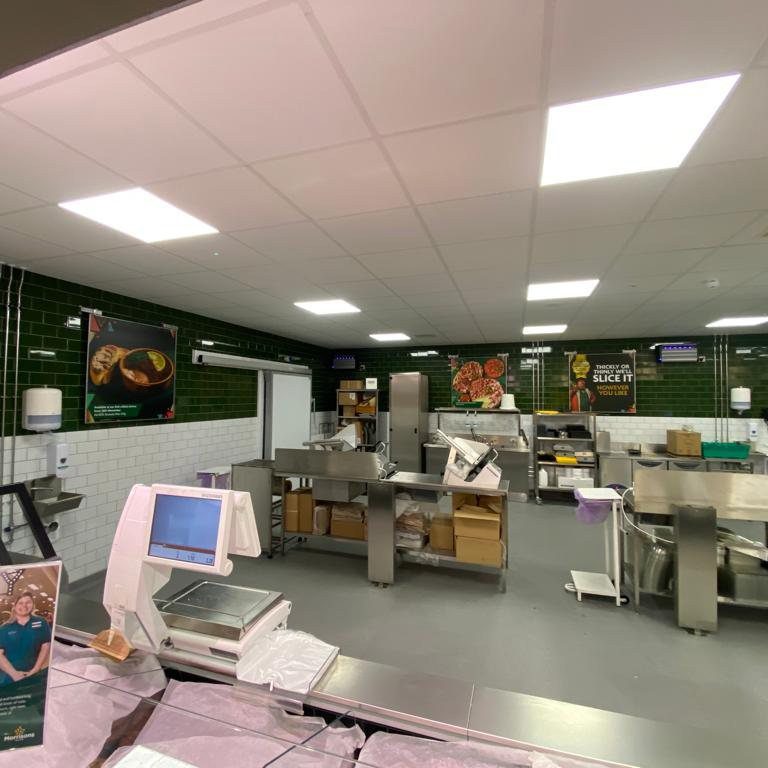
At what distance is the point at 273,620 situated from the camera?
1229mm

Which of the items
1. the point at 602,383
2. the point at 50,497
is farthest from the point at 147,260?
the point at 602,383

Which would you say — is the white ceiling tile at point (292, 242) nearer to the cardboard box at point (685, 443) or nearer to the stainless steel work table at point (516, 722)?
the stainless steel work table at point (516, 722)

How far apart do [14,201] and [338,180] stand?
1713mm

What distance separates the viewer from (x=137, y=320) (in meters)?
4.11

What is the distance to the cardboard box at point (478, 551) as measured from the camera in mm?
3309

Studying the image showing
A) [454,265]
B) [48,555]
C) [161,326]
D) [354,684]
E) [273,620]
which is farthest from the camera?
[161,326]

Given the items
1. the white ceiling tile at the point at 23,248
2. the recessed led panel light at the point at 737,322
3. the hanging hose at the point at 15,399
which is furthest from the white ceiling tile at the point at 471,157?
the recessed led panel light at the point at 737,322

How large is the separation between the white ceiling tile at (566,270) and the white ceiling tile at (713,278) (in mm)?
796

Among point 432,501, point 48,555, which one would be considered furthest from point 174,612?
point 432,501

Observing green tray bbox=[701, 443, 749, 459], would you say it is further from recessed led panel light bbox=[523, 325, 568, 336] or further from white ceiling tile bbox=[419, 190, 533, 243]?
white ceiling tile bbox=[419, 190, 533, 243]

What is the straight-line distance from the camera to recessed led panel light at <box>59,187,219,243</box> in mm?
2049

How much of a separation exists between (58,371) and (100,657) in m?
3.13

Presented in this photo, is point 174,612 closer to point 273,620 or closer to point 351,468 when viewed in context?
point 273,620

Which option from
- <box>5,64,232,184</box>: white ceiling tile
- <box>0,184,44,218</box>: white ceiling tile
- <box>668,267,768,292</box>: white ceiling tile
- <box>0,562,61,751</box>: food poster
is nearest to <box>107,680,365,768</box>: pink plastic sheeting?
<box>0,562,61,751</box>: food poster
